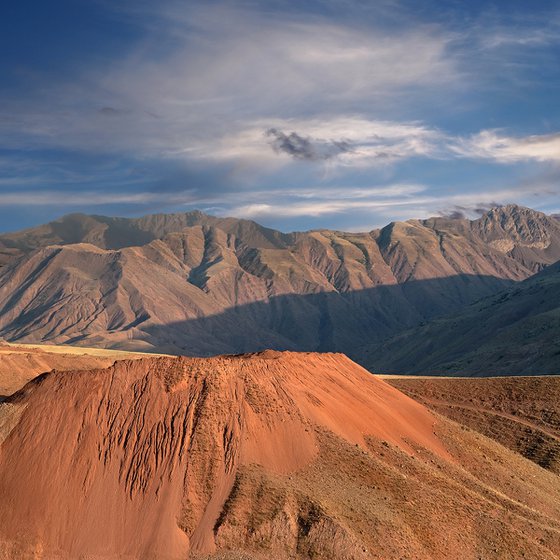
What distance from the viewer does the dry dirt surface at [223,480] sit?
1432 inches

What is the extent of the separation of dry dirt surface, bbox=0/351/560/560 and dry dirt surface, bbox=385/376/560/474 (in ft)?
55.6

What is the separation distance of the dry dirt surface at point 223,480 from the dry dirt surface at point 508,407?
55.6 feet

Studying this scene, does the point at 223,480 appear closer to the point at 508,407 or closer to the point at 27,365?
the point at 508,407

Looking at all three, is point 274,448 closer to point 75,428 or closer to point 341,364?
point 75,428

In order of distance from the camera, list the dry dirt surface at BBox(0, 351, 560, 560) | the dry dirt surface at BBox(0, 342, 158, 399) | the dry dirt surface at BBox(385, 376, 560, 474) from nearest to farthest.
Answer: the dry dirt surface at BBox(0, 351, 560, 560) → the dry dirt surface at BBox(385, 376, 560, 474) → the dry dirt surface at BBox(0, 342, 158, 399)

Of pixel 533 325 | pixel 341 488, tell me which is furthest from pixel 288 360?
pixel 533 325

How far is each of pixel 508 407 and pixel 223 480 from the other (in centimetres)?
4062

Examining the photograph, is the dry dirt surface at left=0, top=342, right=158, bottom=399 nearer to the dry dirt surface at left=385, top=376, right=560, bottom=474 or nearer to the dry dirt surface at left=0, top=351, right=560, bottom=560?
the dry dirt surface at left=0, top=351, right=560, bottom=560

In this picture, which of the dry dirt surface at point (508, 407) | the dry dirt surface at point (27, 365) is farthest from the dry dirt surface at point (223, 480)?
the dry dirt surface at point (27, 365)

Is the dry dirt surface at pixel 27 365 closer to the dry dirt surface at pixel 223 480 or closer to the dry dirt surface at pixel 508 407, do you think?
the dry dirt surface at pixel 223 480

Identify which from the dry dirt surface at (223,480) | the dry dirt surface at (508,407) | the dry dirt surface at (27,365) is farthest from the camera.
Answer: the dry dirt surface at (27,365)

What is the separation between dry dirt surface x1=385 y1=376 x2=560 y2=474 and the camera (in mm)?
64250

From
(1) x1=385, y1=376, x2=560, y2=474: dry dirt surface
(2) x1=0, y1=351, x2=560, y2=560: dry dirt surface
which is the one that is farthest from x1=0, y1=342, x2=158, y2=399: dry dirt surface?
(1) x1=385, y1=376, x2=560, y2=474: dry dirt surface

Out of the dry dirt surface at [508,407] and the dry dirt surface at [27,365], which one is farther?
the dry dirt surface at [27,365]
